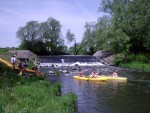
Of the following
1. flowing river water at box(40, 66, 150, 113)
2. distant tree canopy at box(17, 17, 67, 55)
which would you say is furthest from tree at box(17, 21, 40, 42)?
flowing river water at box(40, 66, 150, 113)

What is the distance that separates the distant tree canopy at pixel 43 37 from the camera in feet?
263

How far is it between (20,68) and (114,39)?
86.6ft

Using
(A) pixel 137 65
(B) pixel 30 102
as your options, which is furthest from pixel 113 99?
(A) pixel 137 65

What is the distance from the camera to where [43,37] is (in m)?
83.0

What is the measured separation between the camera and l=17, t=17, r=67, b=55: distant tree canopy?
8031cm

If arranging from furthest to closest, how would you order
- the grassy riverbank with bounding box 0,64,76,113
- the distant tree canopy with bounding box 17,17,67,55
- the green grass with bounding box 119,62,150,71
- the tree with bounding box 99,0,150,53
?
the distant tree canopy with bounding box 17,17,67,55 < the tree with bounding box 99,0,150,53 < the green grass with bounding box 119,62,150,71 < the grassy riverbank with bounding box 0,64,76,113

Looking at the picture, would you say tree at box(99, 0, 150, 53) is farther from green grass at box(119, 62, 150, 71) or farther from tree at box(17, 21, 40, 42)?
tree at box(17, 21, 40, 42)

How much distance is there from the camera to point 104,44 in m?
59.2

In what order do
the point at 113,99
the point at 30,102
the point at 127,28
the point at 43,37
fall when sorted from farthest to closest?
1. the point at 43,37
2. the point at 127,28
3. the point at 113,99
4. the point at 30,102

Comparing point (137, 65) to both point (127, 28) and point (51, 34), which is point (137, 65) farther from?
point (51, 34)

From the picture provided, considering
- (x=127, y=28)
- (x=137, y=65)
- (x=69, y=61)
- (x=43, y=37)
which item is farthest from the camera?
(x=43, y=37)

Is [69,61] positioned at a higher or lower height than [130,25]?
lower

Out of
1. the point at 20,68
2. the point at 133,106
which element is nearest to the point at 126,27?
the point at 20,68

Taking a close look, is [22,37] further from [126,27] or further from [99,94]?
[99,94]
